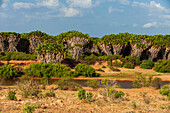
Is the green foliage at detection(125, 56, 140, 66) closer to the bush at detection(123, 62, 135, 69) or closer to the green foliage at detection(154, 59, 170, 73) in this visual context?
the bush at detection(123, 62, 135, 69)

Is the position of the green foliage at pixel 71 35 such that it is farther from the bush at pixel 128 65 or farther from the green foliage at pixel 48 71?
the green foliage at pixel 48 71

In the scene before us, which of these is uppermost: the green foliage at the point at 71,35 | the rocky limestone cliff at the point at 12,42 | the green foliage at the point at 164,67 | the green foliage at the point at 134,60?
the green foliage at the point at 71,35

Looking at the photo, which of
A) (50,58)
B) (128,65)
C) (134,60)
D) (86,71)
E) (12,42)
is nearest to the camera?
Answer: (86,71)

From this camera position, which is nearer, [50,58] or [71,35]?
[50,58]

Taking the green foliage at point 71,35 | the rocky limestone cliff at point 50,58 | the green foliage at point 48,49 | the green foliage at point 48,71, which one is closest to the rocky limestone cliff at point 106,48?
the green foliage at point 71,35

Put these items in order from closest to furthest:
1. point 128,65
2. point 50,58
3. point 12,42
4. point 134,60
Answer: point 50,58 → point 128,65 → point 134,60 → point 12,42

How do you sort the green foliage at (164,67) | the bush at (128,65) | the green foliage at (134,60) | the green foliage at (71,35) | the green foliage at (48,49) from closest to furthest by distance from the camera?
the green foliage at (48,49) → the green foliage at (164,67) → the bush at (128,65) → the green foliage at (134,60) → the green foliage at (71,35)

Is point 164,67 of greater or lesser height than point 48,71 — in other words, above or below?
below

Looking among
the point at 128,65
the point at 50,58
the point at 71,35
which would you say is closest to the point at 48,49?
the point at 50,58

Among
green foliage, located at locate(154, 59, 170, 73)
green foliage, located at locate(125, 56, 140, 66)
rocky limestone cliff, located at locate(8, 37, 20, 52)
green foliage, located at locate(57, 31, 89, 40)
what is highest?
green foliage, located at locate(57, 31, 89, 40)

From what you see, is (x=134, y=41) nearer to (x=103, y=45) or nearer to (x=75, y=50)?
(x=103, y=45)

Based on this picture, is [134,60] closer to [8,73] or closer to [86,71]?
[86,71]

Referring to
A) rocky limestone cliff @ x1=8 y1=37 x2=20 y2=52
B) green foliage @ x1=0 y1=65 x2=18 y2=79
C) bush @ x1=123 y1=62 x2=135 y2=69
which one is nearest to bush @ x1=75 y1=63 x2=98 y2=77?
green foliage @ x1=0 y1=65 x2=18 y2=79

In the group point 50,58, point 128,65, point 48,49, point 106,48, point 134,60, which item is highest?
point 106,48
